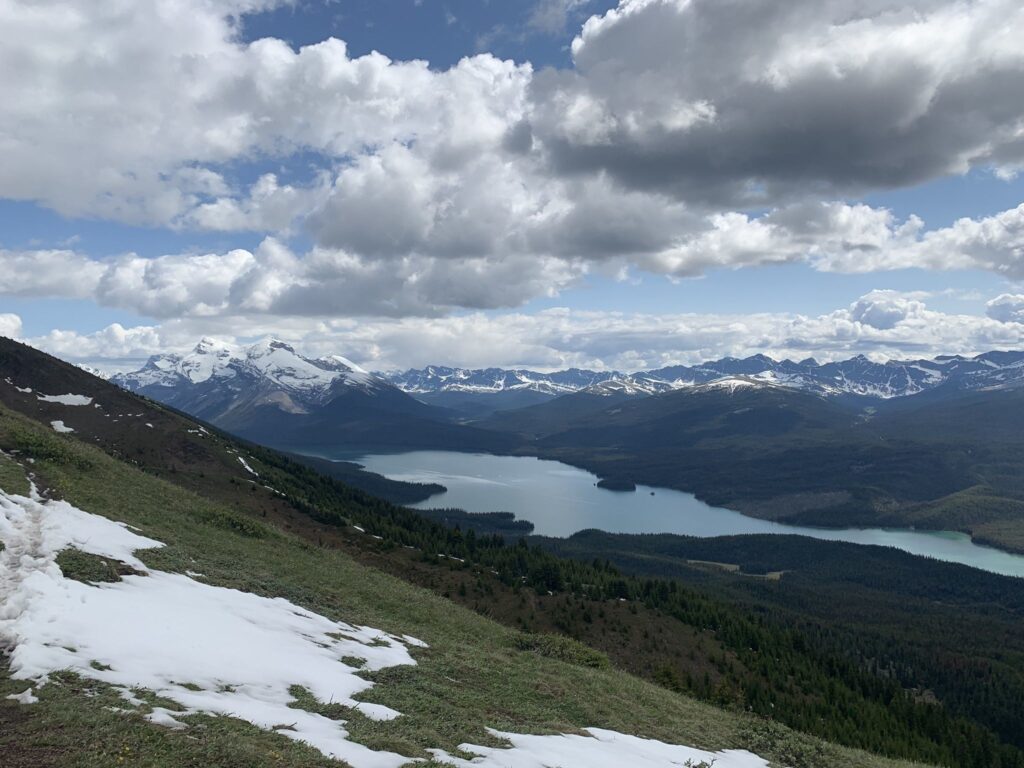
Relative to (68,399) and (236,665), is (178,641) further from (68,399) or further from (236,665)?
(68,399)

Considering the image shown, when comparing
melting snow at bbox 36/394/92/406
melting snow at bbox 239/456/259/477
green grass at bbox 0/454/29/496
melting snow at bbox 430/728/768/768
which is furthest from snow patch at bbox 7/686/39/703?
melting snow at bbox 36/394/92/406

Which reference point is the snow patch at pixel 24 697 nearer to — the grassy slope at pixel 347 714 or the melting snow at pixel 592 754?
the grassy slope at pixel 347 714

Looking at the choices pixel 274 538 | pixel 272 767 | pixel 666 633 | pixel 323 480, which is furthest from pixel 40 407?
pixel 272 767

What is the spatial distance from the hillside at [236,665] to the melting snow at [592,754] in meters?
0.60

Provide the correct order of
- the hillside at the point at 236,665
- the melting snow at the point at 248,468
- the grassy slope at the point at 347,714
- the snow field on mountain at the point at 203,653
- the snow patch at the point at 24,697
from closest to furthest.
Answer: the grassy slope at the point at 347,714 < the hillside at the point at 236,665 < the snow patch at the point at 24,697 < the snow field on mountain at the point at 203,653 < the melting snow at the point at 248,468

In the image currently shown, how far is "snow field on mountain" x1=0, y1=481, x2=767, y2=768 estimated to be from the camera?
1842cm

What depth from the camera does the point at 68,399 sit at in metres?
118

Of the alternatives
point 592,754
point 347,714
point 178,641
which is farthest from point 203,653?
point 592,754

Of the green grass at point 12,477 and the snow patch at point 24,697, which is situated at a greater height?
the green grass at point 12,477

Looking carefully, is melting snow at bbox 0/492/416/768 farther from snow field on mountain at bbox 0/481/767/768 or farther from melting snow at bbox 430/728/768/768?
melting snow at bbox 430/728/768/768

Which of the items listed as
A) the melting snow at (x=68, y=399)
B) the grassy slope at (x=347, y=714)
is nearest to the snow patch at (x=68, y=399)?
the melting snow at (x=68, y=399)

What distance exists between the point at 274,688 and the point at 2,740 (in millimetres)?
8889

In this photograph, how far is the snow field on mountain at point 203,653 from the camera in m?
18.4

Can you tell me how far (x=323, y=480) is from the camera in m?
142
